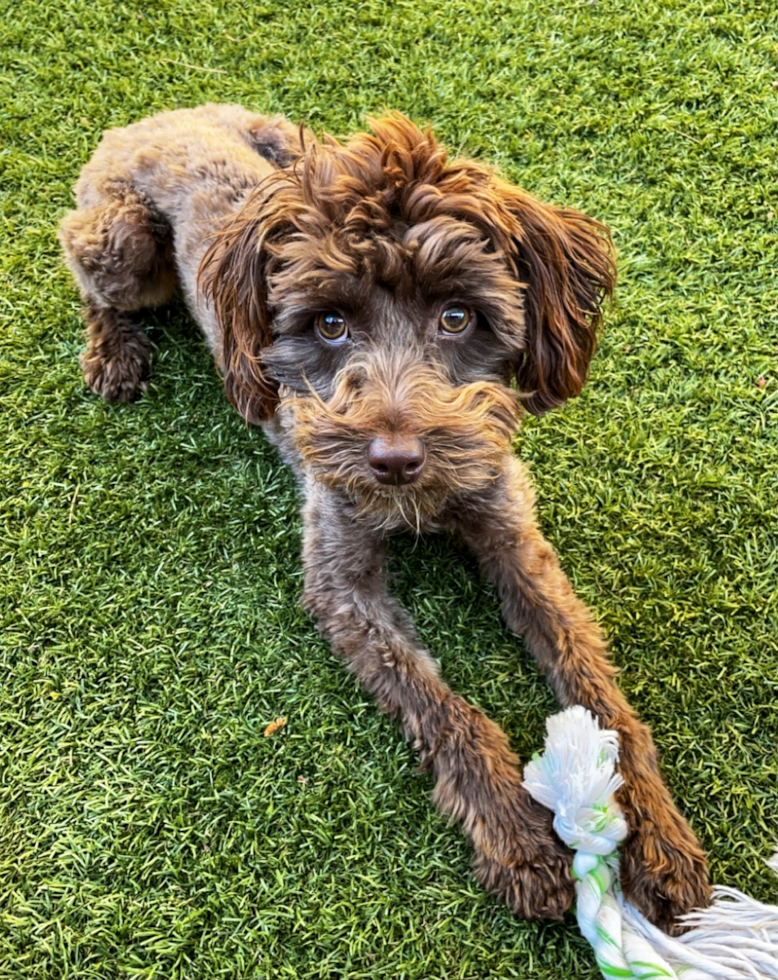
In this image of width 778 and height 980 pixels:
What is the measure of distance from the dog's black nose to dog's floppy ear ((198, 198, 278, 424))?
615 mm

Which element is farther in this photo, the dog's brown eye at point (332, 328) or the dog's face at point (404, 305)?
the dog's brown eye at point (332, 328)

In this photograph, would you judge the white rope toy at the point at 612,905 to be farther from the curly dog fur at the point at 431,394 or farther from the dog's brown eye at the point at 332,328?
the dog's brown eye at the point at 332,328

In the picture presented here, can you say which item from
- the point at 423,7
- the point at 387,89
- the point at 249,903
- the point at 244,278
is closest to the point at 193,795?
the point at 249,903

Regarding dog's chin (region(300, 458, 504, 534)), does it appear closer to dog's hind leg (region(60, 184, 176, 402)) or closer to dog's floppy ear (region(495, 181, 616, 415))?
dog's floppy ear (region(495, 181, 616, 415))

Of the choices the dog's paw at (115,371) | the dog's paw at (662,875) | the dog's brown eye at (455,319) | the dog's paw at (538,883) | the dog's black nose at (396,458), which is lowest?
the dog's paw at (538,883)

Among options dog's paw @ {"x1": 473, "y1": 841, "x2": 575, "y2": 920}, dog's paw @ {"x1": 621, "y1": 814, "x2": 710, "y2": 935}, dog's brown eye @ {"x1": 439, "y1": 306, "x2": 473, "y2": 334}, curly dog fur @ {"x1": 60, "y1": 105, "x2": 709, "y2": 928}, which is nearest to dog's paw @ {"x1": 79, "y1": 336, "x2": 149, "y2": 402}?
curly dog fur @ {"x1": 60, "y1": 105, "x2": 709, "y2": 928}

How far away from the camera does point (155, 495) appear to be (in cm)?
334

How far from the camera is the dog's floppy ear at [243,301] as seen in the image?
2.39 m

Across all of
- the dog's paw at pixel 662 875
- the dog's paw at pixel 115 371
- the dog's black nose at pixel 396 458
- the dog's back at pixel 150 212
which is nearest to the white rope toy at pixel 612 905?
the dog's paw at pixel 662 875

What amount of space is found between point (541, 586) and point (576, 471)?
62 cm

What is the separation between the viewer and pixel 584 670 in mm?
2734

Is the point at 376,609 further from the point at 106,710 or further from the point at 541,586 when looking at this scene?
the point at 106,710

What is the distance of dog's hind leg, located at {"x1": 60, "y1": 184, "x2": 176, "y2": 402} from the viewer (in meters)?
3.31

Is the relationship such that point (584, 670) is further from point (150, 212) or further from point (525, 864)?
point (150, 212)
